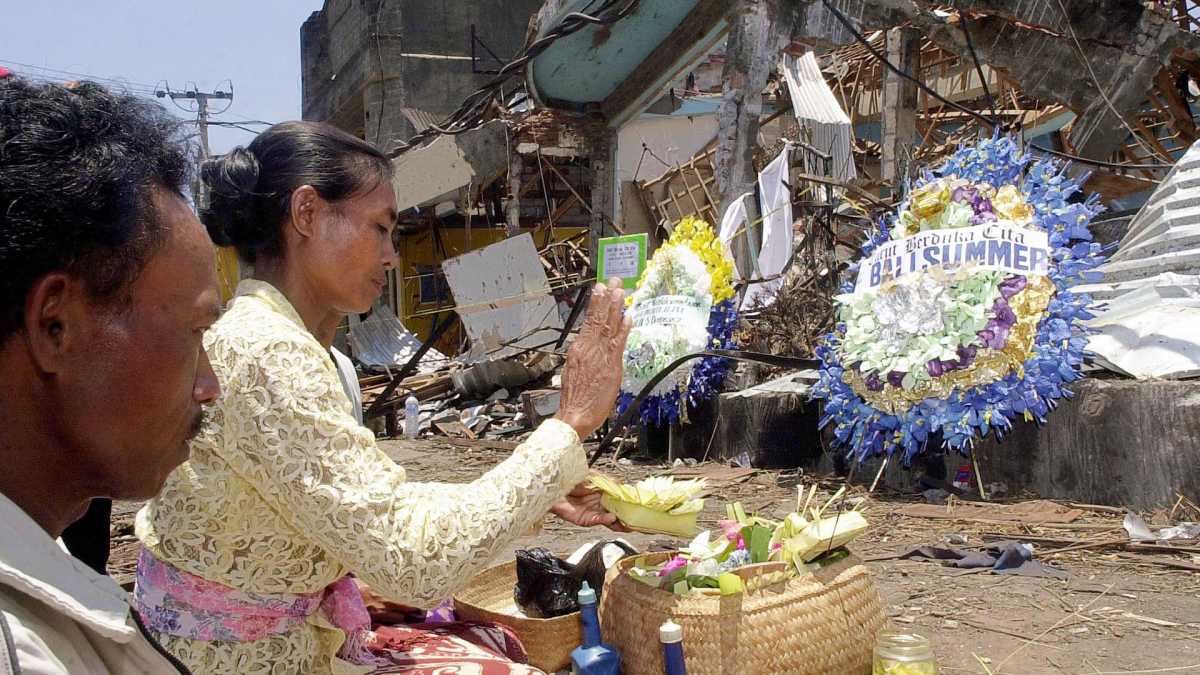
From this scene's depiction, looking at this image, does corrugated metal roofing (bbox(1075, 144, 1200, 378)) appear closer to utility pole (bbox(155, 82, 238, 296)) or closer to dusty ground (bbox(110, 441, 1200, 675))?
dusty ground (bbox(110, 441, 1200, 675))

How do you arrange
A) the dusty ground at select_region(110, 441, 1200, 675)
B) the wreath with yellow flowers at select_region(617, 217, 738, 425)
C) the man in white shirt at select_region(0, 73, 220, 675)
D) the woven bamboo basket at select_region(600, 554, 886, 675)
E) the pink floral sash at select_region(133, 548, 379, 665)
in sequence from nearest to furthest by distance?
the man in white shirt at select_region(0, 73, 220, 675)
the pink floral sash at select_region(133, 548, 379, 665)
the woven bamboo basket at select_region(600, 554, 886, 675)
the dusty ground at select_region(110, 441, 1200, 675)
the wreath with yellow flowers at select_region(617, 217, 738, 425)

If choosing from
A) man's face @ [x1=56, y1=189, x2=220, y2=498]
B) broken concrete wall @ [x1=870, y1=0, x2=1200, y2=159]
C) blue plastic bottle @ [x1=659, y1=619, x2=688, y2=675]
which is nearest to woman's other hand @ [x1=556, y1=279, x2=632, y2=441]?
blue plastic bottle @ [x1=659, y1=619, x2=688, y2=675]

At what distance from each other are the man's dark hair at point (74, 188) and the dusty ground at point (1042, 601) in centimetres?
237

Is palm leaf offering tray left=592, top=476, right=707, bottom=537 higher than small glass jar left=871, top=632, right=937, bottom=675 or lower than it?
higher

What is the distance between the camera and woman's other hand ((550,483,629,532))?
2406 millimetres

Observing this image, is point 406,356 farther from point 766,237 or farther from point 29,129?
point 29,129

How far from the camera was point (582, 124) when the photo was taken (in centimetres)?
1229

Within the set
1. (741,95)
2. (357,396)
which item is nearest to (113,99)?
(357,396)

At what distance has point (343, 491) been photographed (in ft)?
5.48

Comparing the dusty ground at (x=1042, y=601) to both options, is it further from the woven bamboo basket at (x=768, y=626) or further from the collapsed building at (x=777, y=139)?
the collapsed building at (x=777, y=139)

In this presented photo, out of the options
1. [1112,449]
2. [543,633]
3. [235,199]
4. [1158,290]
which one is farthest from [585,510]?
[1158,290]

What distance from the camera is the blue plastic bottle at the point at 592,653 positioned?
2508mm

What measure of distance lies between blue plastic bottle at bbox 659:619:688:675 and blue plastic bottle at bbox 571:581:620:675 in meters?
0.30

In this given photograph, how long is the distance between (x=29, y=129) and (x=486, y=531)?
104 cm
